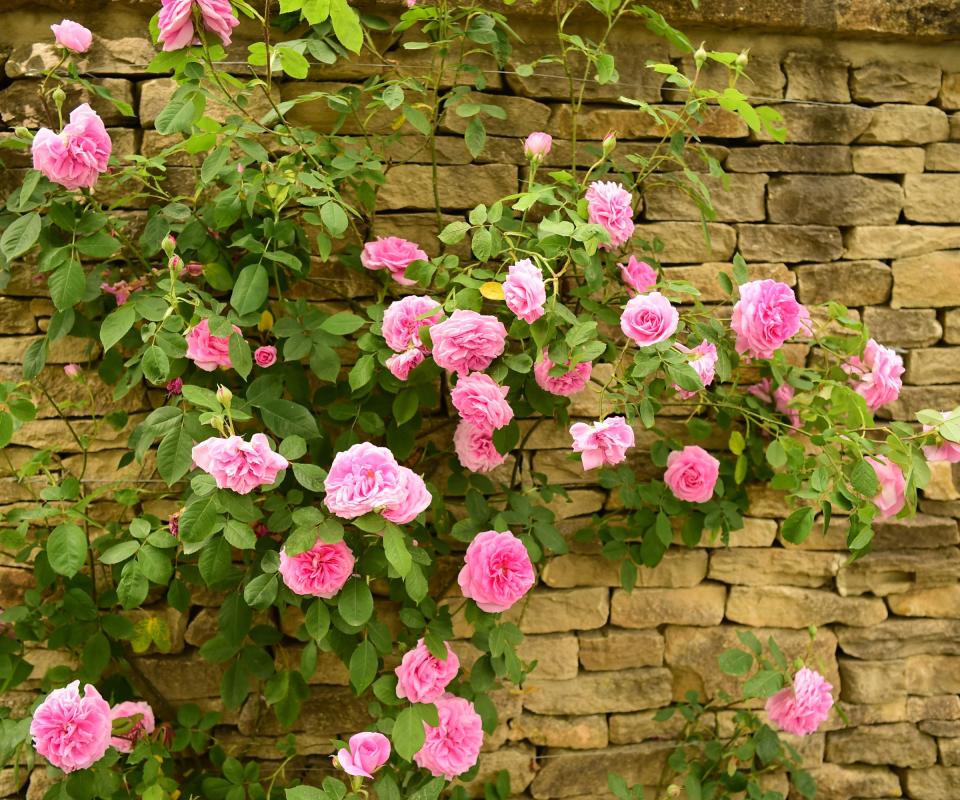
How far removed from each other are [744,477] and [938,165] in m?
0.88

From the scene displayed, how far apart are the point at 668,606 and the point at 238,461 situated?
1093mm

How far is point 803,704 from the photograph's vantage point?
164cm

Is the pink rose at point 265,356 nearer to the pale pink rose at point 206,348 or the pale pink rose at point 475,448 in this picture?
the pale pink rose at point 206,348

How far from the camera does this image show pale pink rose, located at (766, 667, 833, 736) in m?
1.64

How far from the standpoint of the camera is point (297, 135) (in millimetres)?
1450

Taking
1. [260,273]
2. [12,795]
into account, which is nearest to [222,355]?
[260,273]

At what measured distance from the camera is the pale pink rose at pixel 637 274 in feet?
5.26

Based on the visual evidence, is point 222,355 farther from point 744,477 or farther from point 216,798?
point 744,477

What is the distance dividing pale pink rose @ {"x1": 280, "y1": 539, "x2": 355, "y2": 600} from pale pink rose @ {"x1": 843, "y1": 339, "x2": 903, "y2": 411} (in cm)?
110

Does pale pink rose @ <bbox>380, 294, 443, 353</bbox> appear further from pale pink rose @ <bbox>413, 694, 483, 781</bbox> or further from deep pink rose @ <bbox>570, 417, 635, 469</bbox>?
pale pink rose @ <bbox>413, 694, 483, 781</bbox>

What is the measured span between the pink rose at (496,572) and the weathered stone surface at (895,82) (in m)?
1.31

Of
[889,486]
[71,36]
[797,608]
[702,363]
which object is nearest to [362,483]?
[702,363]

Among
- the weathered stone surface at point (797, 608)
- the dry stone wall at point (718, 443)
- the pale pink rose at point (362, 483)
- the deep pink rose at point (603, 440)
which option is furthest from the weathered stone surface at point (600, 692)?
the pale pink rose at point (362, 483)

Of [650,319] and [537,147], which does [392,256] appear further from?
[650,319]
